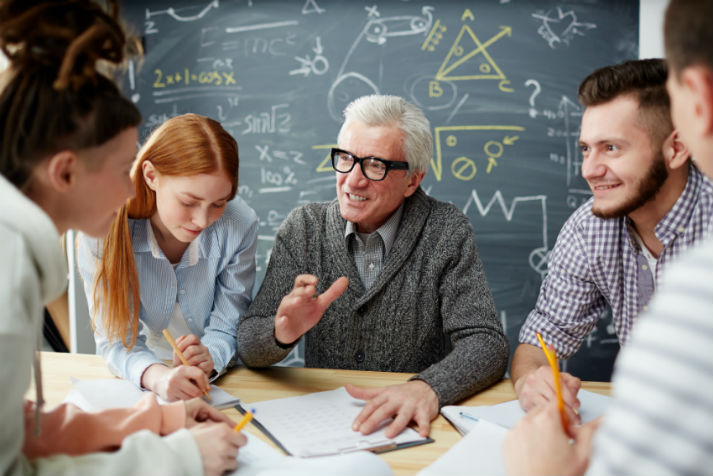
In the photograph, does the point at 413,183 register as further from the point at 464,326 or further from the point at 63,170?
the point at 63,170

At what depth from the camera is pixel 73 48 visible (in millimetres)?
849

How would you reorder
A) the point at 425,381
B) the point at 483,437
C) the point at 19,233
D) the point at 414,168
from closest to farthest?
the point at 19,233, the point at 483,437, the point at 425,381, the point at 414,168

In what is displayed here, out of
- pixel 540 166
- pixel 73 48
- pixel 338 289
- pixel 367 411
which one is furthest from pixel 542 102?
pixel 73 48

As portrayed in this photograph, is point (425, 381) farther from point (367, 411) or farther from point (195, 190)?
point (195, 190)

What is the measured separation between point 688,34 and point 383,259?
51.4 inches

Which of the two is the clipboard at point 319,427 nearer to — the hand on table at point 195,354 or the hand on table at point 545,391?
the hand on table at point 195,354

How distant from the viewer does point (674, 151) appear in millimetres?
1570

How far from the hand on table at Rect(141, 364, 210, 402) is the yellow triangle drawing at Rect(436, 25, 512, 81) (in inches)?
82.6

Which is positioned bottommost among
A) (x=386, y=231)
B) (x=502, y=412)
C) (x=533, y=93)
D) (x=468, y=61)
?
(x=502, y=412)

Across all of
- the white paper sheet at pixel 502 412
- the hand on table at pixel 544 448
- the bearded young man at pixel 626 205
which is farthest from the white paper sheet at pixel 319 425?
the bearded young man at pixel 626 205

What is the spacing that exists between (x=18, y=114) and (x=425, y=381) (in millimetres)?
1000

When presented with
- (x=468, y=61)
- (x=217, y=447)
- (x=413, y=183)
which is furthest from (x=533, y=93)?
(x=217, y=447)

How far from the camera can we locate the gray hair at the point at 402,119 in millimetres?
1837

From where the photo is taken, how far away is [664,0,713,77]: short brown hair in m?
0.65
